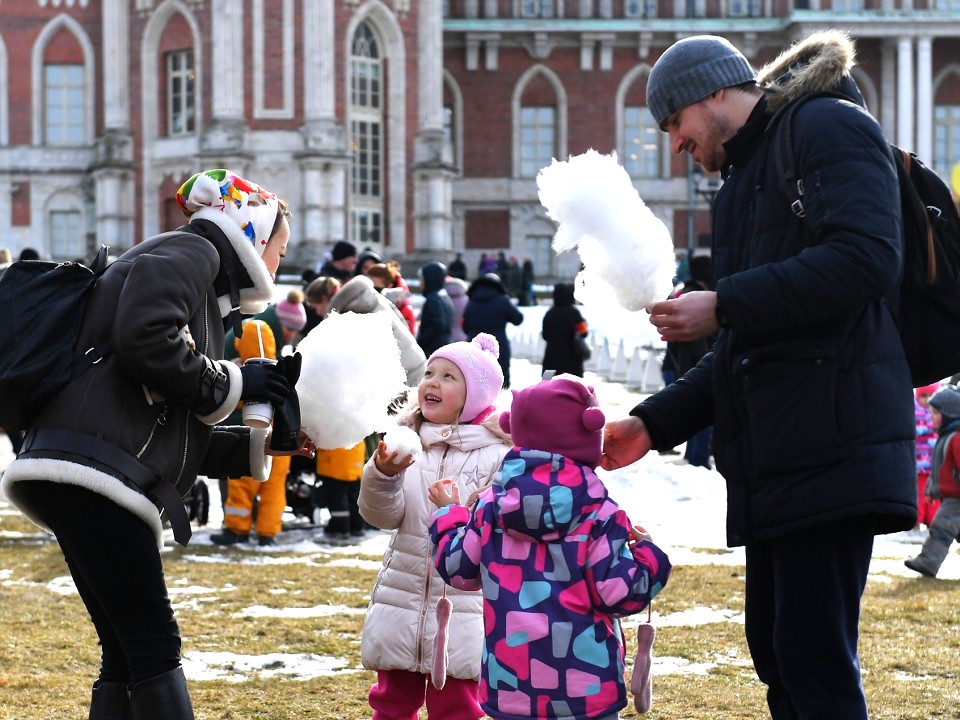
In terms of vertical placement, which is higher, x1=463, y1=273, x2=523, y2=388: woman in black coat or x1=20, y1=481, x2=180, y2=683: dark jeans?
x1=463, y1=273, x2=523, y2=388: woman in black coat

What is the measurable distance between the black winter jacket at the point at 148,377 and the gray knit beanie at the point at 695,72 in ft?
3.83

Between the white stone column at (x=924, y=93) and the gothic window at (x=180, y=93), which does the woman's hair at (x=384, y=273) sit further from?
the white stone column at (x=924, y=93)

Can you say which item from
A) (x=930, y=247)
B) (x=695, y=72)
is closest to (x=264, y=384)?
(x=695, y=72)

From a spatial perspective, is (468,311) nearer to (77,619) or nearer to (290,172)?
(77,619)

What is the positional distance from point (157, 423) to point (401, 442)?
2.23 ft

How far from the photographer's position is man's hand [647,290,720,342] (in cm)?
331

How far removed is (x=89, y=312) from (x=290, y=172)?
36.6 meters

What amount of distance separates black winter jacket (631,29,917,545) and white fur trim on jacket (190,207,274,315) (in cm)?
129

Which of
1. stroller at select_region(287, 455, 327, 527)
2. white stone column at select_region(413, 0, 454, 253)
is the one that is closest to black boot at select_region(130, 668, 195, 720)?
stroller at select_region(287, 455, 327, 527)

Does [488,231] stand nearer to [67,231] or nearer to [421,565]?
[67,231]

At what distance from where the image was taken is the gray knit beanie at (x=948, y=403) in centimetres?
862

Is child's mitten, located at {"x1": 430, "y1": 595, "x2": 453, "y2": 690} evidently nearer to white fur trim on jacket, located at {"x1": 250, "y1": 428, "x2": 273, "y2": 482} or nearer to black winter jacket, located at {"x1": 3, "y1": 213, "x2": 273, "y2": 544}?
white fur trim on jacket, located at {"x1": 250, "y1": 428, "x2": 273, "y2": 482}

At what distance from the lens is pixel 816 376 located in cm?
326

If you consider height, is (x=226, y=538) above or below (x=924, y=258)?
below
